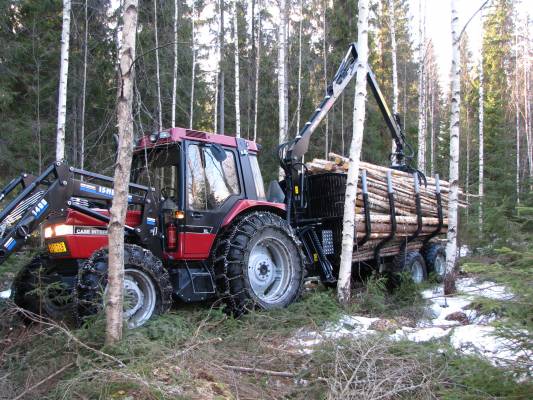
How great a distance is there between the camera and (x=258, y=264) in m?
7.33

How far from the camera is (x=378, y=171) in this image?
9.92 meters

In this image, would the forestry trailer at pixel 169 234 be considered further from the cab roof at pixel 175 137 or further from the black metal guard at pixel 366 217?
the black metal guard at pixel 366 217

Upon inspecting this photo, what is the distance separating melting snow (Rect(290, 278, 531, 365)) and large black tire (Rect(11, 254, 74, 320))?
259 cm

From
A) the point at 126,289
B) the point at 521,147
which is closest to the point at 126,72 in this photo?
the point at 126,289

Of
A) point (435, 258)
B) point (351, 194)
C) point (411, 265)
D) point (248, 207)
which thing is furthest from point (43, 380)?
point (435, 258)

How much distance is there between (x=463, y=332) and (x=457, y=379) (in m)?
1.87

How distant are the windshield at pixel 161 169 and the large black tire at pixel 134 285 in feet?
4.73

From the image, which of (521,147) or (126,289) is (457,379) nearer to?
(126,289)

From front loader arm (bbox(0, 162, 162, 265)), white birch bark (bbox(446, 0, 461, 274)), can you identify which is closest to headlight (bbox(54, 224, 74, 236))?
front loader arm (bbox(0, 162, 162, 265))

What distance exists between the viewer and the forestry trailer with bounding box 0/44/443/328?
18.5 feet

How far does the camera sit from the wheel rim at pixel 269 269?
723 centimetres

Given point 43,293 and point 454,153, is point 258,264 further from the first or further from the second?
point 454,153

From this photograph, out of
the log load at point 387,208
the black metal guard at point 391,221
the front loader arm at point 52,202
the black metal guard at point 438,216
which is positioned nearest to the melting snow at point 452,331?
the black metal guard at point 391,221

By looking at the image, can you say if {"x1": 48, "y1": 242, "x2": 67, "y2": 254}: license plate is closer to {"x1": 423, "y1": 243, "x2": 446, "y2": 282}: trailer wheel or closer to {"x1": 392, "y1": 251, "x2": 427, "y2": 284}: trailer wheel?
{"x1": 392, "y1": 251, "x2": 427, "y2": 284}: trailer wheel
